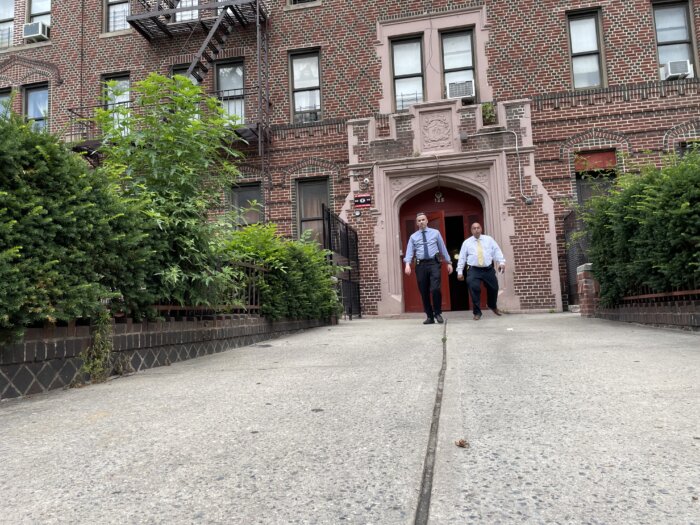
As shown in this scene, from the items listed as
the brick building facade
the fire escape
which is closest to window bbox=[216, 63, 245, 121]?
the brick building facade

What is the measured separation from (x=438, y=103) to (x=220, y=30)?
649 centimetres

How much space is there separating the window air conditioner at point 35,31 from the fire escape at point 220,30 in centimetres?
319

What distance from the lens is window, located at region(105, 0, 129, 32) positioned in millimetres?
16750

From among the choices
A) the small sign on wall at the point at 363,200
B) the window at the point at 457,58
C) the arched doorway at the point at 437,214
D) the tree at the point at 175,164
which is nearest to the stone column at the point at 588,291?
the arched doorway at the point at 437,214

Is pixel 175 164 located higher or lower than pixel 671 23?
lower

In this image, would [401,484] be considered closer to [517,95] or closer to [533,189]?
[533,189]

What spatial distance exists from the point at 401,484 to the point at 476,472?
309 mm

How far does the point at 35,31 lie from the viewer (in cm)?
1661

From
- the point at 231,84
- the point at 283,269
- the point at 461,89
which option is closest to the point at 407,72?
the point at 461,89

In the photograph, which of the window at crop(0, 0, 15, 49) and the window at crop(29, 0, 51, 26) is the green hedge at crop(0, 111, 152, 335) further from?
the window at crop(0, 0, 15, 49)

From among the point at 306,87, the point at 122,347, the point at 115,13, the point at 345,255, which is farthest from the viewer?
the point at 115,13

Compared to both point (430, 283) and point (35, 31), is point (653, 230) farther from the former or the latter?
point (35, 31)

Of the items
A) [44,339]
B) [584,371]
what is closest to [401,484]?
[584,371]

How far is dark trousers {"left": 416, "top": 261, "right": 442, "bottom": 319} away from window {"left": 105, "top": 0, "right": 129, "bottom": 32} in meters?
13.0
